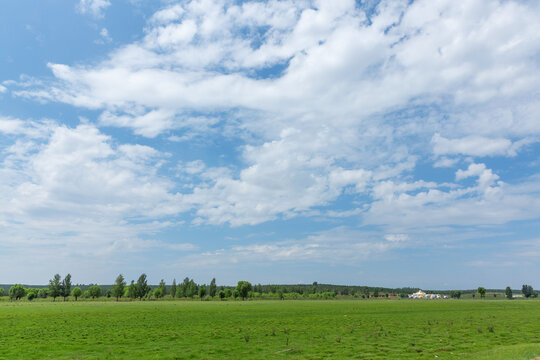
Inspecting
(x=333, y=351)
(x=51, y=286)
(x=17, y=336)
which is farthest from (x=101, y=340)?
(x=51, y=286)

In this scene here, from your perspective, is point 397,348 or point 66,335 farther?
point 66,335

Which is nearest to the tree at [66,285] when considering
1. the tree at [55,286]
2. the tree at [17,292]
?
the tree at [55,286]

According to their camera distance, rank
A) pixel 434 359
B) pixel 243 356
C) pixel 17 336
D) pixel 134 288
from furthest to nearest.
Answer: pixel 134 288, pixel 17 336, pixel 243 356, pixel 434 359

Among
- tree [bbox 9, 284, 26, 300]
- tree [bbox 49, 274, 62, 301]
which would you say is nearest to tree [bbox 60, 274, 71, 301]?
tree [bbox 49, 274, 62, 301]

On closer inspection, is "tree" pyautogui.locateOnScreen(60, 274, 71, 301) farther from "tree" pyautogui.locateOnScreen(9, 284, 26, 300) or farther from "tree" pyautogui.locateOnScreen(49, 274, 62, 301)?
"tree" pyautogui.locateOnScreen(9, 284, 26, 300)

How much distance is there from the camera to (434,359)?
76.0 ft

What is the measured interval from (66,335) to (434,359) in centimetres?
3632

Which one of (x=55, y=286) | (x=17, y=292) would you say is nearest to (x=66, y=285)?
(x=55, y=286)

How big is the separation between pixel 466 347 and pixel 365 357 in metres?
9.91

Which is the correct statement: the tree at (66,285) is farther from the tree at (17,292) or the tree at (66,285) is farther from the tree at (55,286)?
the tree at (17,292)

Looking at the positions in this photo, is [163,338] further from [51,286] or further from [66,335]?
[51,286]

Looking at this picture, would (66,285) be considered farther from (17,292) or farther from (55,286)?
(17,292)

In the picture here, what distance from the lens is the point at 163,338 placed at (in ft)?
114

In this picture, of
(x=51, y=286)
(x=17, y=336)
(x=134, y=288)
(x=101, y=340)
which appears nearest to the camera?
(x=101, y=340)
